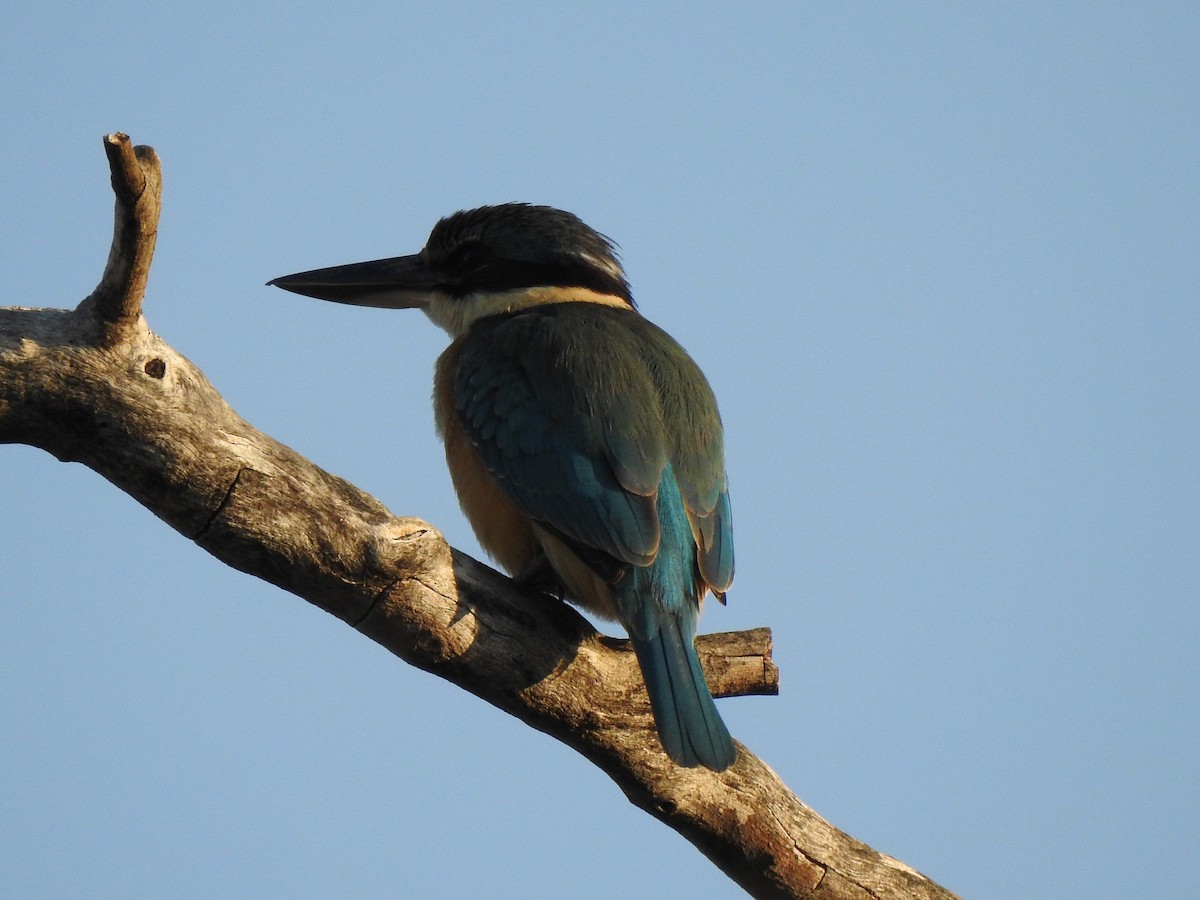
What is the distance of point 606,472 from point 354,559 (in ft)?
3.41

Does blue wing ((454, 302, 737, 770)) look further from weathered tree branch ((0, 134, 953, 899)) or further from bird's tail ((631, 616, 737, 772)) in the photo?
weathered tree branch ((0, 134, 953, 899))

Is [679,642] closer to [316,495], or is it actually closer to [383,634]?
[383,634]

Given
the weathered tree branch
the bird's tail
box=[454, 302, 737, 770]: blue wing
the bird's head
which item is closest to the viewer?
the weathered tree branch

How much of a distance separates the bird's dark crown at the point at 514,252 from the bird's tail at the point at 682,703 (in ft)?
7.29

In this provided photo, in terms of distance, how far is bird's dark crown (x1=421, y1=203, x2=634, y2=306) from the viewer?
5.91m

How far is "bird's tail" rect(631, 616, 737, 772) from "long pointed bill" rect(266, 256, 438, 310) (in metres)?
2.47

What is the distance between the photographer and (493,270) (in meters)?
5.91

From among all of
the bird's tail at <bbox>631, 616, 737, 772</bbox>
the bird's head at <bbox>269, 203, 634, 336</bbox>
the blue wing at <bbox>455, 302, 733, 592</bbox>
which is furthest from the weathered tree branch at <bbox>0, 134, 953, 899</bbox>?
the bird's head at <bbox>269, 203, 634, 336</bbox>

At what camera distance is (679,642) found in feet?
13.9

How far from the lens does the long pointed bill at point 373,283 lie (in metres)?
6.10

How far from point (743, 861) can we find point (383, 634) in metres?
1.42

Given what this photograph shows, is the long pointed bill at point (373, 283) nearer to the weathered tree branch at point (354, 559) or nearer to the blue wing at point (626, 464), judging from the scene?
the blue wing at point (626, 464)

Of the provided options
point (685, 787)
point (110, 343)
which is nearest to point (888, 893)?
point (685, 787)

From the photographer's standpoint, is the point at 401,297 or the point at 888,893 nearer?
the point at 888,893
